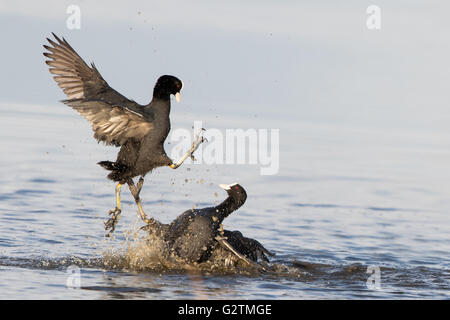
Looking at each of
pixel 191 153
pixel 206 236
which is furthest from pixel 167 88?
pixel 206 236

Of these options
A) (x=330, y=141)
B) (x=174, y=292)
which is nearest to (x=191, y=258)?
(x=174, y=292)

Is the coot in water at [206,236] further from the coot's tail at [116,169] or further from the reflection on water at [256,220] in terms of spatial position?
the coot's tail at [116,169]

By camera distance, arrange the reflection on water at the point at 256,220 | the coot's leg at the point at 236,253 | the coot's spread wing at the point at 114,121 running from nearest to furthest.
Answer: the reflection on water at the point at 256,220 → the coot's spread wing at the point at 114,121 → the coot's leg at the point at 236,253

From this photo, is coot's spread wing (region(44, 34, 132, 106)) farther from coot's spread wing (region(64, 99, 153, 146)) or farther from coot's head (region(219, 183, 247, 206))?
coot's head (region(219, 183, 247, 206))

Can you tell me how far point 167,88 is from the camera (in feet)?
34.9

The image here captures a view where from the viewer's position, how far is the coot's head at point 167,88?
10578 mm

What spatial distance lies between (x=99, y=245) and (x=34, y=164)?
21.3 ft

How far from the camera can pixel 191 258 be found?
10367 millimetres

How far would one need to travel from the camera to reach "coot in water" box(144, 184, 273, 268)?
10.4 m

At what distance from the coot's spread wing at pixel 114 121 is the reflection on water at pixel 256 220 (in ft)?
4.04

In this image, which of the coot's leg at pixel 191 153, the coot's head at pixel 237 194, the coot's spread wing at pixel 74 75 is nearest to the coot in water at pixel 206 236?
the coot's head at pixel 237 194

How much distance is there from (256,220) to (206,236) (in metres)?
3.15

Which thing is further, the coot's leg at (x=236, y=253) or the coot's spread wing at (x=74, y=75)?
the coot's spread wing at (x=74, y=75)

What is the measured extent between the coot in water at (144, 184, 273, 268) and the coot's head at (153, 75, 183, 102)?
1219mm
